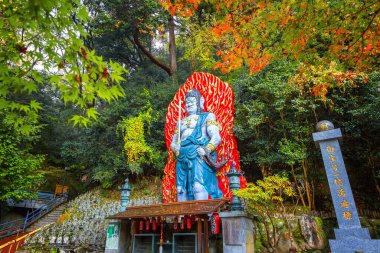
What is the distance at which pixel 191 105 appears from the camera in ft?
30.8

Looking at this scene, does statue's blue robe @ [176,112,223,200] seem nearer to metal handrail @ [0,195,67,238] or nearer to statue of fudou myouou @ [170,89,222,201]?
statue of fudou myouou @ [170,89,222,201]

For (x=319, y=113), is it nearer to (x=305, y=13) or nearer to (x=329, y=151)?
(x=329, y=151)

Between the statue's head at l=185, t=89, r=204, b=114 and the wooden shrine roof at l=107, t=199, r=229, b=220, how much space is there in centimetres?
395

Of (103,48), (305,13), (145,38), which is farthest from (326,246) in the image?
(103,48)

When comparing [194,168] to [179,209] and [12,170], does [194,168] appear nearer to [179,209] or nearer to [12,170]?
[179,209]

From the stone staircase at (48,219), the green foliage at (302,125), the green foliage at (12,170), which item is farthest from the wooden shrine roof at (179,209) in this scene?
the stone staircase at (48,219)

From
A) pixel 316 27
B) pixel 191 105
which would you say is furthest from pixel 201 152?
pixel 316 27

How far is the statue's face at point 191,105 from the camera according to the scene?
934cm

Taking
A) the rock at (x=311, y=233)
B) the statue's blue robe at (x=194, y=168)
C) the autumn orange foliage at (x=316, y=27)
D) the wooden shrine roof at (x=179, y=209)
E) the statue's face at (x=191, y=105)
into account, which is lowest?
the rock at (x=311, y=233)

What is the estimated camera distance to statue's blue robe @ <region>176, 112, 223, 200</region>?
7.93 metres

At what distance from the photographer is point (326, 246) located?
6.43 m

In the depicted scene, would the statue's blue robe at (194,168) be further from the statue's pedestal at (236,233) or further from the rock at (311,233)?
the rock at (311,233)

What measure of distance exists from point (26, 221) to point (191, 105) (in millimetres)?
8908

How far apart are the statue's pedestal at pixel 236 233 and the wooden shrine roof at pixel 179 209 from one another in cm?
37
